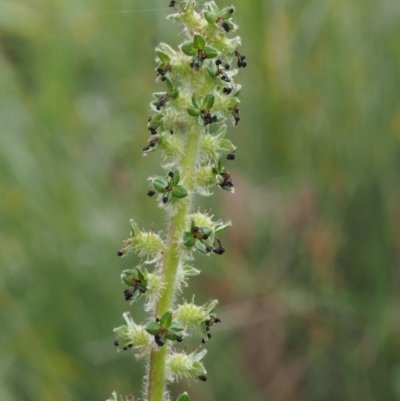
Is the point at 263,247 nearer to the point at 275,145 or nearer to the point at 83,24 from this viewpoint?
the point at 275,145

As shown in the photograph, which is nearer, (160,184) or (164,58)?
(160,184)

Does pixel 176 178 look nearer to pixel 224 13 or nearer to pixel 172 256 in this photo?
pixel 172 256

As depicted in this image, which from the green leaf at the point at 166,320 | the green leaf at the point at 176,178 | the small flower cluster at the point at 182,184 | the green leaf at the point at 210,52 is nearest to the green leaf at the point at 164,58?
the small flower cluster at the point at 182,184

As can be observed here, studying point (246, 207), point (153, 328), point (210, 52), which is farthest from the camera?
→ point (246, 207)

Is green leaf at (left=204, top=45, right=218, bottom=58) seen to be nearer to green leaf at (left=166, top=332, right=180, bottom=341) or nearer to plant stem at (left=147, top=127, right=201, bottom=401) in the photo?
plant stem at (left=147, top=127, right=201, bottom=401)

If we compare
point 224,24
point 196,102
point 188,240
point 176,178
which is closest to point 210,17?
point 224,24

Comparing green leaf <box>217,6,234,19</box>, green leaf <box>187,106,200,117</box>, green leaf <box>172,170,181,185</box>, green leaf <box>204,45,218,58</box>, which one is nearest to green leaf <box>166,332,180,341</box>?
green leaf <box>172,170,181,185</box>
